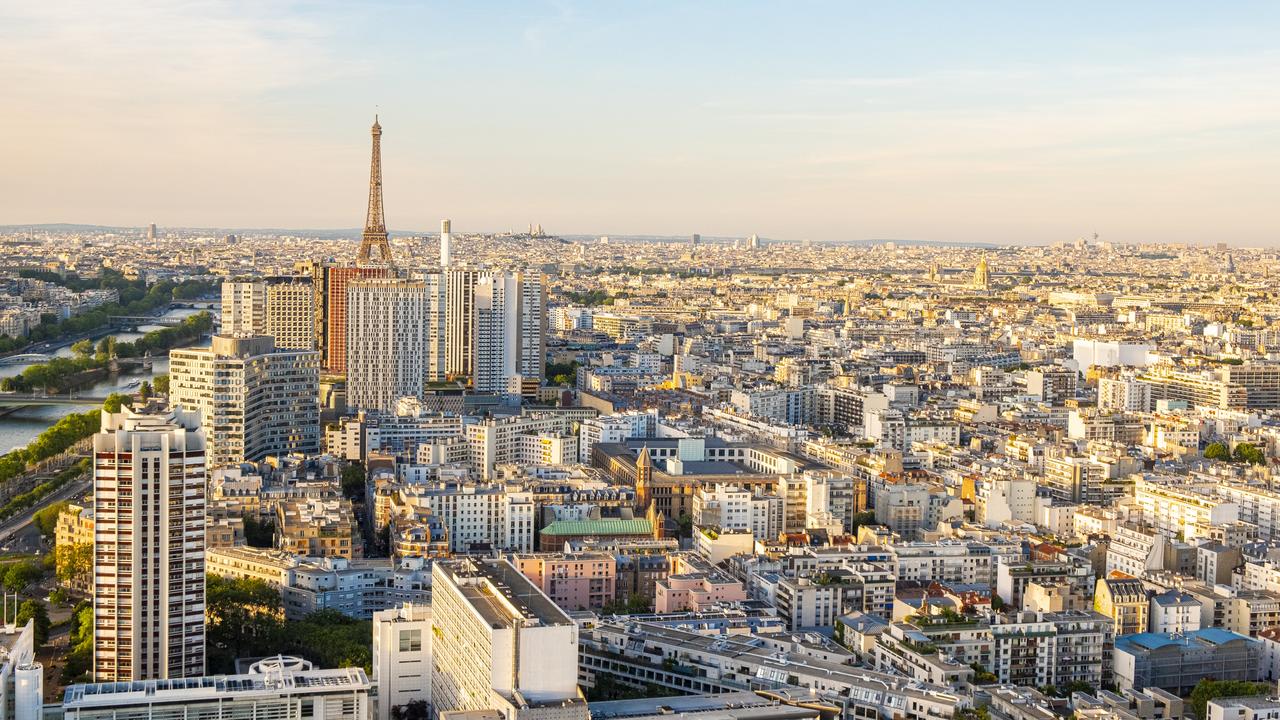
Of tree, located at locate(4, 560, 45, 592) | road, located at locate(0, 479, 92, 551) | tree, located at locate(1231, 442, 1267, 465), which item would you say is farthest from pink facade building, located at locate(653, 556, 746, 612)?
tree, located at locate(1231, 442, 1267, 465)

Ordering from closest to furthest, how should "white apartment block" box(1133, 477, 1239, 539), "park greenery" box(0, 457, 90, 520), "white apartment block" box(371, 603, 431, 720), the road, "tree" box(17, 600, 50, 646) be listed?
1. "white apartment block" box(371, 603, 431, 720)
2. "tree" box(17, 600, 50, 646)
3. "white apartment block" box(1133, 477, 1239, 539)
4. the road
5. "park greenery" box(0, 457, 90, 520)

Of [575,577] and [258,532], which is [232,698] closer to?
[575,577]

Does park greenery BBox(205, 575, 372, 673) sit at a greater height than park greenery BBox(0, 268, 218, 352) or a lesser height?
lesser

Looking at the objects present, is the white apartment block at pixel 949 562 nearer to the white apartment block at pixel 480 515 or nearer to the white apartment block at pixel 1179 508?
the white apartment block at pixel 1179 508

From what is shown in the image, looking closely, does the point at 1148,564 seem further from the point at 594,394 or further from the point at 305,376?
the point at 594,394

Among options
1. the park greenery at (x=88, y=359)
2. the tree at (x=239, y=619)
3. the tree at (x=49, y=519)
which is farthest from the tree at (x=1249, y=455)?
the park greenery at (x=88, y=359)

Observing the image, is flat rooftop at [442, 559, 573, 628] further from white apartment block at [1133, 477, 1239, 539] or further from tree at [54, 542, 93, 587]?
white apartment block at [1133, 477, 1239, 539]

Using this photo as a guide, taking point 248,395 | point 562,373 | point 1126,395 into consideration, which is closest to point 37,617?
point 248,395
